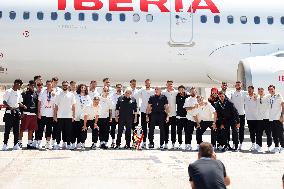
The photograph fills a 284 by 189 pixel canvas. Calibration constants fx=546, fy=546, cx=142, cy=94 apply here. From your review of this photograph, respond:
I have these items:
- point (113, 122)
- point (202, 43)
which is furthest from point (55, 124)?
point (202, 43)

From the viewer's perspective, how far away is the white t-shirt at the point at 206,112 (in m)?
13.3

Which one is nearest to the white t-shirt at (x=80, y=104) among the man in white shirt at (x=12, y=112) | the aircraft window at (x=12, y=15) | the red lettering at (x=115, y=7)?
the man in white shirt at (x=12, y=112)

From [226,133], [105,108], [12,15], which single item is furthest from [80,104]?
[12,15]

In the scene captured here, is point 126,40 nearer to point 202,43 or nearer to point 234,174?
point 202,43

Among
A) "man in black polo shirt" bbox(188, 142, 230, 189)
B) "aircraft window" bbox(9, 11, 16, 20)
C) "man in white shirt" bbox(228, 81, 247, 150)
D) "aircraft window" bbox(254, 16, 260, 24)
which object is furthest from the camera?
"aircraft window" bbox(254, 16, 260, 24)

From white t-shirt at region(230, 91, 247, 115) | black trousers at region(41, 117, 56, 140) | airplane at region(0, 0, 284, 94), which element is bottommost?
black trousers at region(41, 117, 56, 140)

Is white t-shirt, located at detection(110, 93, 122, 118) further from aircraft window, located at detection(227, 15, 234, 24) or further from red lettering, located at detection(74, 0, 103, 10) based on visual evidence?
aircraft window, located at detection(227, 15, 234, 24)

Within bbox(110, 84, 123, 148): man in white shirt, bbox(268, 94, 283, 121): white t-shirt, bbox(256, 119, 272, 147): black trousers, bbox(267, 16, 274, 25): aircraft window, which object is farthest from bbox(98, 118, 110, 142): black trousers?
bbox(267, 16, 274, 25): aircraft window

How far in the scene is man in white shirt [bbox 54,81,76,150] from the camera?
43.4 ft

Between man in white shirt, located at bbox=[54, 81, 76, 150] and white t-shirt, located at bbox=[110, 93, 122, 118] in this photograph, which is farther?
white t-shirt, located at bbox=[110, 93, 122, 118]

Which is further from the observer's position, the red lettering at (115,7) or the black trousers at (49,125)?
the red lettering at (115,7)

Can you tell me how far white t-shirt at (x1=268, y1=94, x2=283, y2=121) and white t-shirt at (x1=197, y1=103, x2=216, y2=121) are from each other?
1406mm

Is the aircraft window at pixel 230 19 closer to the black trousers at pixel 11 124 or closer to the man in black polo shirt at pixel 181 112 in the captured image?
the man in black polo shirt at pixel 181 112

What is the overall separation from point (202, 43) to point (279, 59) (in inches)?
103
